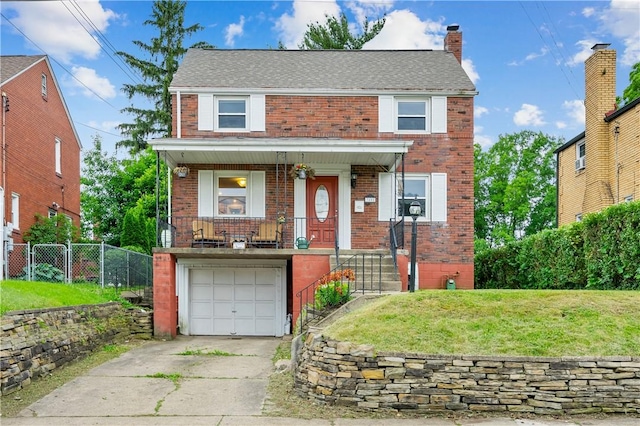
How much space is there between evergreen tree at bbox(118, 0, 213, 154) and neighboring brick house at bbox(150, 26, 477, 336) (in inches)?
621

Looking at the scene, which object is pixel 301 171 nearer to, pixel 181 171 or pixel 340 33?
pixel 181 171

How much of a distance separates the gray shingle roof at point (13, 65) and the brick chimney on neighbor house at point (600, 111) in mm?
18746

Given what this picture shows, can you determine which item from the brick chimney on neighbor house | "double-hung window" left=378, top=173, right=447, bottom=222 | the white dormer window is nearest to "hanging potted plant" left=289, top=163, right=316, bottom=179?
"double-hung window" left=378, top=173, right=447, bottom=222

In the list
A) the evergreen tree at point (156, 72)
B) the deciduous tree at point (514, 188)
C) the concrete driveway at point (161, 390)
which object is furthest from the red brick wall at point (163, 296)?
the deciduous tree at point (514, 188)

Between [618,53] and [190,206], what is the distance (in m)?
15.4

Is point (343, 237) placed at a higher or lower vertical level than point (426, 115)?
lower

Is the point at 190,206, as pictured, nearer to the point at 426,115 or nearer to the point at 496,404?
the point at 426,115

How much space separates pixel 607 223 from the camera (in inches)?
455

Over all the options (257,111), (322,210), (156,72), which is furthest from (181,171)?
(156,72)

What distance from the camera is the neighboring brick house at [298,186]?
15.7 m

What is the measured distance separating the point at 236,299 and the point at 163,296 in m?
2.31

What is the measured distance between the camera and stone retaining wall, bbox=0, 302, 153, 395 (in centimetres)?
875

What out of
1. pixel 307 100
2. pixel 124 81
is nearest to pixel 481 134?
pixel 124 81

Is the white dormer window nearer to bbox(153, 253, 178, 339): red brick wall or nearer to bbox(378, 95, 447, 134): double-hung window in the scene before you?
bbox(378, 95, 447, 134): double-hung window
